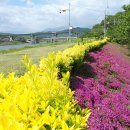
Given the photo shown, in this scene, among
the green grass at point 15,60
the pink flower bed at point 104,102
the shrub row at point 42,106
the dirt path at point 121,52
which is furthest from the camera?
the dirt path at point 121,52

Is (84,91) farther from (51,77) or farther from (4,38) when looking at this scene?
(4,38)

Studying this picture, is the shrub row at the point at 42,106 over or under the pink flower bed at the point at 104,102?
over

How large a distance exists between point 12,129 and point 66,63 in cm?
1038

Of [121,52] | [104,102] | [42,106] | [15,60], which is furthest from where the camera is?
[121,52]

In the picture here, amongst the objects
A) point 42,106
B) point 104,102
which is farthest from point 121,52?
point 42,106

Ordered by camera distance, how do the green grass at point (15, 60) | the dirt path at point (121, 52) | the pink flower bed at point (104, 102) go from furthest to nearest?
the dirt path at point (121, 52)
the green grass at point (15, 60)
the pink flower bed at point (104, 102)

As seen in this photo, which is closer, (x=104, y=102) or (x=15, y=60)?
(x=104, y=102)

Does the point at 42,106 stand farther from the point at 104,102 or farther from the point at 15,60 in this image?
the point at 15,60

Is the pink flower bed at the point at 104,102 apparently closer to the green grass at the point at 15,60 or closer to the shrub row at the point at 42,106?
the green grass at the point at 15,60

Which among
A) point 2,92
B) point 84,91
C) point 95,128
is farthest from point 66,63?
point 2,92

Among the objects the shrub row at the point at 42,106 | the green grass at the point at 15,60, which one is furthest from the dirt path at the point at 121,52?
the shrub row at the point at 42,106

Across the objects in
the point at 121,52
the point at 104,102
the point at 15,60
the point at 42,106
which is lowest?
the point at 121,52

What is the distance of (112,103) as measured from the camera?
12328 mm

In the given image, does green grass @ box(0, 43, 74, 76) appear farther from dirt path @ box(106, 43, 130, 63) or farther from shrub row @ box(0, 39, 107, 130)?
dirt path @ box(106, 43, 130, 63)
